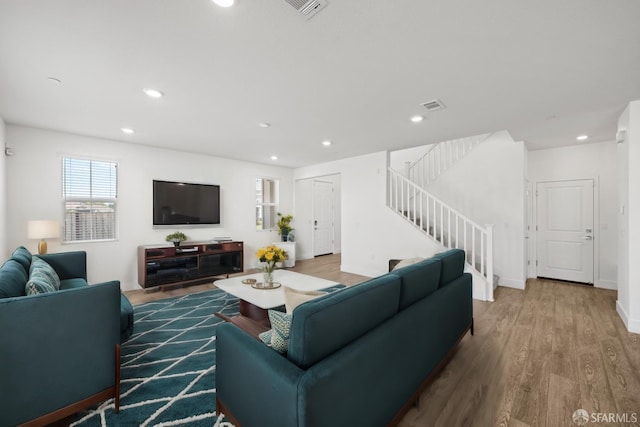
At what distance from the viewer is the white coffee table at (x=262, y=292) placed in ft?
8.97

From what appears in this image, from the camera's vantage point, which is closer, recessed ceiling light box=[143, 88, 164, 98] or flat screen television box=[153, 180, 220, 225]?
recessed ceiling light box=[143, 88, 164, 98]

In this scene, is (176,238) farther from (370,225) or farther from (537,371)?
(537,371)

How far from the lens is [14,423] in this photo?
4.78 ft

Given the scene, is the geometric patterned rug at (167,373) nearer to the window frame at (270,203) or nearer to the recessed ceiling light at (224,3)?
the recessed ceiling light at (224,3)

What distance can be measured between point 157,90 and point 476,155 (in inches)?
209

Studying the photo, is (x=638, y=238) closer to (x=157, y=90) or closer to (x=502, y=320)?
(x=502, y=320)

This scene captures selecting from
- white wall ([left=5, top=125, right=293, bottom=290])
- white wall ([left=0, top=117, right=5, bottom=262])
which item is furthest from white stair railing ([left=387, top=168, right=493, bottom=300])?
white wall ([left=0, top=117, right=5, bottom=262])

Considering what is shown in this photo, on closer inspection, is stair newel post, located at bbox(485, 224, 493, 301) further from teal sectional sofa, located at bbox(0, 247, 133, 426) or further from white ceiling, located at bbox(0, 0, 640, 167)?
teal sectional sofa, located at bbox(0, 247, 133, 426)

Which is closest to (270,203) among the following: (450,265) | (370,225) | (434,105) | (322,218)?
(322,218)

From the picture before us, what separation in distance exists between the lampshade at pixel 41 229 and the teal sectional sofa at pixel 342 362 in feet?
11.9

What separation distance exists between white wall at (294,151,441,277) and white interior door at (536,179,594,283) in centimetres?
235

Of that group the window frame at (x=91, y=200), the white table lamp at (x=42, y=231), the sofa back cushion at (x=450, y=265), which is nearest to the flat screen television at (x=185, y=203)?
the window frame at (x=91, y=200)

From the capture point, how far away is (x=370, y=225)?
5707mm

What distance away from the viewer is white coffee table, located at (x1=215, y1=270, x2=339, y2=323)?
274 centimetres
